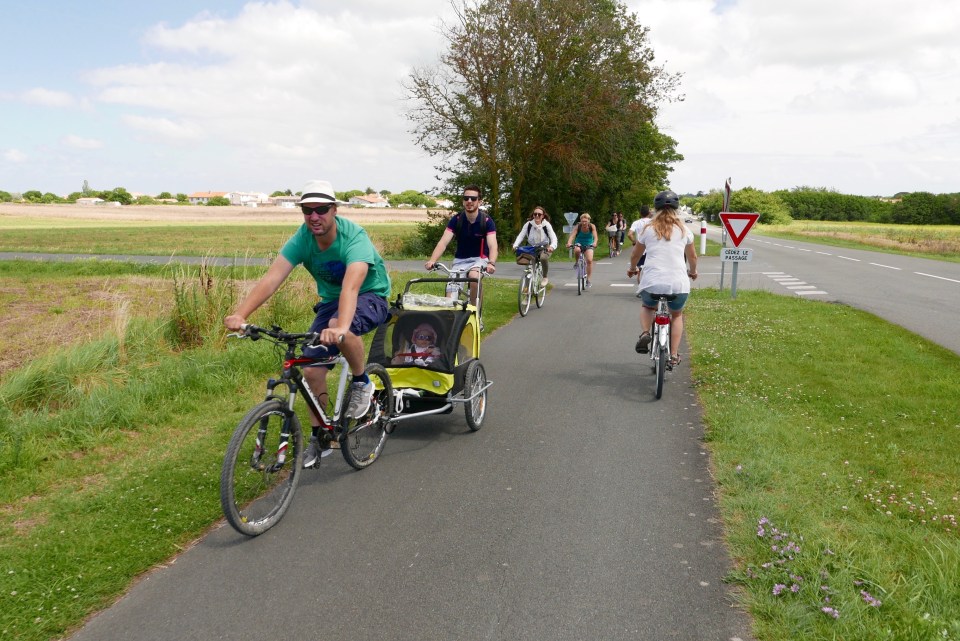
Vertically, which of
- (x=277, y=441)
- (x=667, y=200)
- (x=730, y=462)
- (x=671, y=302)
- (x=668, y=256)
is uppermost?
(x=667, y=200)

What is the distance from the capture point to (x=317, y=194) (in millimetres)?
4121

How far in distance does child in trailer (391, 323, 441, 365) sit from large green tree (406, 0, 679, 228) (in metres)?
22.2

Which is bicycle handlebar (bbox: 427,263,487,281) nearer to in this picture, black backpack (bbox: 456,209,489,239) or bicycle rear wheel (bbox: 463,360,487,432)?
black backpack (bbox: 456,209,489,239)

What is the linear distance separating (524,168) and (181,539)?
26522 mm

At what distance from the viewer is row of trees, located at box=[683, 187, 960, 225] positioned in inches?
3669

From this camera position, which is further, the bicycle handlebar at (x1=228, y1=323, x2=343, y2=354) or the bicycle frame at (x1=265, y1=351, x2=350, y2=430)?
the bicycle frame at (x1=265, y1=351, x2=350, y2=430)

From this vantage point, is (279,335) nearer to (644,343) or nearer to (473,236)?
(644,343)

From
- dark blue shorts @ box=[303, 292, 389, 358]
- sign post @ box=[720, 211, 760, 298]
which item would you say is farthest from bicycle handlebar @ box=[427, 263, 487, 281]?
sign post @ box=[720, 211, 760, 298]

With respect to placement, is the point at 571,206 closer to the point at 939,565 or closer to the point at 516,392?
the point at 516,392

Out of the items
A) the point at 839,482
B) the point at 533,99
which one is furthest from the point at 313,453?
the point at 533,99

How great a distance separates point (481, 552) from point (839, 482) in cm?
252

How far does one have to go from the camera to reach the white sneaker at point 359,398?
4.63m

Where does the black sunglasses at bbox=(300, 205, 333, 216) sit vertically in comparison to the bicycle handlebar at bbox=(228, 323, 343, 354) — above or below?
above

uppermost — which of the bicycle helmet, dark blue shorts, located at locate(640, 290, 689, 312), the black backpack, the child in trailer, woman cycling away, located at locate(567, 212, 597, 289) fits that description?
the bicycle helmet
